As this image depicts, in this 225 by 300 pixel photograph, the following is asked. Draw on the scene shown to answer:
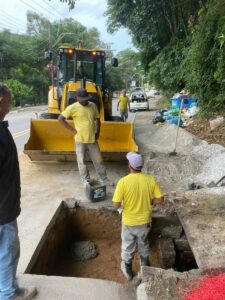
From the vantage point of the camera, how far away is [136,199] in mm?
3934

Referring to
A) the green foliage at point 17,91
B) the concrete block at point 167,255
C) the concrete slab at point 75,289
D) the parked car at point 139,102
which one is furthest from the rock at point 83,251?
the green foliage at point 17,91

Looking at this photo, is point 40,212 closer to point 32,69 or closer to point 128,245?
point 128,245

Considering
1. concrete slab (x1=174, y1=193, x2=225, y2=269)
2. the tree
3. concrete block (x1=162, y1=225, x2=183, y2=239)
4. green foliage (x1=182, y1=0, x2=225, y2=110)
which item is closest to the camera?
concrete slab (x1=174, y1=193, x2=225, y2=269)

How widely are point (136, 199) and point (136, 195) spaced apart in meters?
0.05

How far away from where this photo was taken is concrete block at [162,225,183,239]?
5.44 m

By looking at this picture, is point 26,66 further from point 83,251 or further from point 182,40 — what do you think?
point 83,251

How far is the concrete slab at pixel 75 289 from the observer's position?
10.8ft

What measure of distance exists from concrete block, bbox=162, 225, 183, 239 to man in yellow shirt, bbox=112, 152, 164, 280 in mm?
1328

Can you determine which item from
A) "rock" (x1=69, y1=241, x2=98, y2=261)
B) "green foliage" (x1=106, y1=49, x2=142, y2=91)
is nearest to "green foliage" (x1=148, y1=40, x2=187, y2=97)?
"rock" (x1=69, y1=241, x2=98, y2=261)

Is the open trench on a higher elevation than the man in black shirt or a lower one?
lower

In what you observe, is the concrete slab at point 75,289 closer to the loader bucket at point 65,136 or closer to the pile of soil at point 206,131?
the loader bucket at point 65,136

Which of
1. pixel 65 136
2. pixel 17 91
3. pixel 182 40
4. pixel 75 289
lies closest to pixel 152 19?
pixel 182 40

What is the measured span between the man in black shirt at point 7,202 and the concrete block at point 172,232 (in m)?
3.03

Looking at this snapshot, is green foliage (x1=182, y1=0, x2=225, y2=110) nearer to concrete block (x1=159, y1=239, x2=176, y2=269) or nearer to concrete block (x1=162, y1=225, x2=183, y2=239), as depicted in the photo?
concrete block (x1=162, y1=225, x2=183, y2=239)
